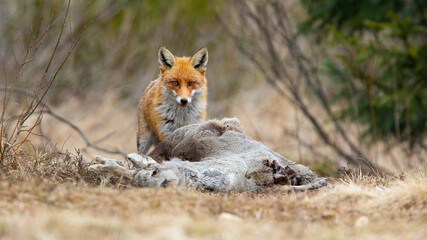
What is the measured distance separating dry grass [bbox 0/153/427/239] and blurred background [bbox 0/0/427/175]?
4.46ft

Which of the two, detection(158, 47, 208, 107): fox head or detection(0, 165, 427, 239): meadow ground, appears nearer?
detection(0, 165, 427, 239): meadow ground

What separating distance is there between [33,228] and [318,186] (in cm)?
306

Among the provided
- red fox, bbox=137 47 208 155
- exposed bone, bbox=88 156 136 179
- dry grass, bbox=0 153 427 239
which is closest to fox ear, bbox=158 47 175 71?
red fox, bbox=137 47 208 155

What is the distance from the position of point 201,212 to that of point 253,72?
16.6m

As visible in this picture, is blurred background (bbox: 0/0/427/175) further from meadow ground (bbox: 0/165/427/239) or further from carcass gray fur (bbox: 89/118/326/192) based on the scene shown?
meadow ground (bbox: 0/165/427/239)

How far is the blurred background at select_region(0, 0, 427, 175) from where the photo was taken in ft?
30.8

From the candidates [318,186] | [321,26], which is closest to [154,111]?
[318,186]

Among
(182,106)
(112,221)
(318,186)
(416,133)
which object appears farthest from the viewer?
(416,133)

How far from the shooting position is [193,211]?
13.4 ft

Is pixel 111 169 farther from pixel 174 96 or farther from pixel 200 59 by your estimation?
pixel 200 59

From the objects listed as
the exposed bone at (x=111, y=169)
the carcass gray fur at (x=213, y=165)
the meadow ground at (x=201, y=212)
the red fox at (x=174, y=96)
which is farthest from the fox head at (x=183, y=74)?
the meadow ground at (x=201, y=212)

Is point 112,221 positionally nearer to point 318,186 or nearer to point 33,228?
point 33,228

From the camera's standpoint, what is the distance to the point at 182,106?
287 inches

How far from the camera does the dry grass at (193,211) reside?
3303 mm
